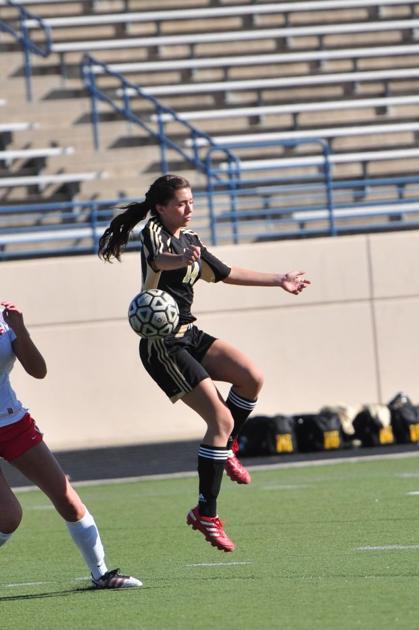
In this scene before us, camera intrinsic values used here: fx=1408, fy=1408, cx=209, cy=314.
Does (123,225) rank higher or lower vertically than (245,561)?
higher

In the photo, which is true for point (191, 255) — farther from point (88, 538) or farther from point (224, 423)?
point (88, 538)

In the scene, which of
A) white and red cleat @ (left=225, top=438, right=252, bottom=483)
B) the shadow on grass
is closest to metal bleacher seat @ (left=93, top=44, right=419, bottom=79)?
white and red cleat @ (left=225, top=438, right=252, bottom=483)

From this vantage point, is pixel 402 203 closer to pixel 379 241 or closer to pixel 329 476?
pixel 379 241

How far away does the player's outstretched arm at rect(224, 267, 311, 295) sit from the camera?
7.29 m

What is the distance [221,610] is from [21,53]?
16.6 m

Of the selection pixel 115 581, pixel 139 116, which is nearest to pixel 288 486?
pixel 115 581

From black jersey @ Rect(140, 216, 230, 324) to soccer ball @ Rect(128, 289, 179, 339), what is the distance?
12cm

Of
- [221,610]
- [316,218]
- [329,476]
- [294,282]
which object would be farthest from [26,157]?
[221,610]

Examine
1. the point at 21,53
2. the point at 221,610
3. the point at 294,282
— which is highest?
the point at 21,53

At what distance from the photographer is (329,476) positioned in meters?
12.3

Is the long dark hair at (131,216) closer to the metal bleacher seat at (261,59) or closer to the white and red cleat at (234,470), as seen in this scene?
the white and red cleat at (234,470)

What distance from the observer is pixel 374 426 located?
14.8 m

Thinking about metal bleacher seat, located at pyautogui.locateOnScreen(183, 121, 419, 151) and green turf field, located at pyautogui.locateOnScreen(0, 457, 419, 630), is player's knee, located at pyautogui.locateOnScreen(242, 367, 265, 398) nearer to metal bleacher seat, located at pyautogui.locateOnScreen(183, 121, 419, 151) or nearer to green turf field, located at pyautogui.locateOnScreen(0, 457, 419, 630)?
green turf field, located at pyautogui.locateOnScreen(0, 457, 419, 630)

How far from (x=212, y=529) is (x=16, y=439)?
1.20 m
